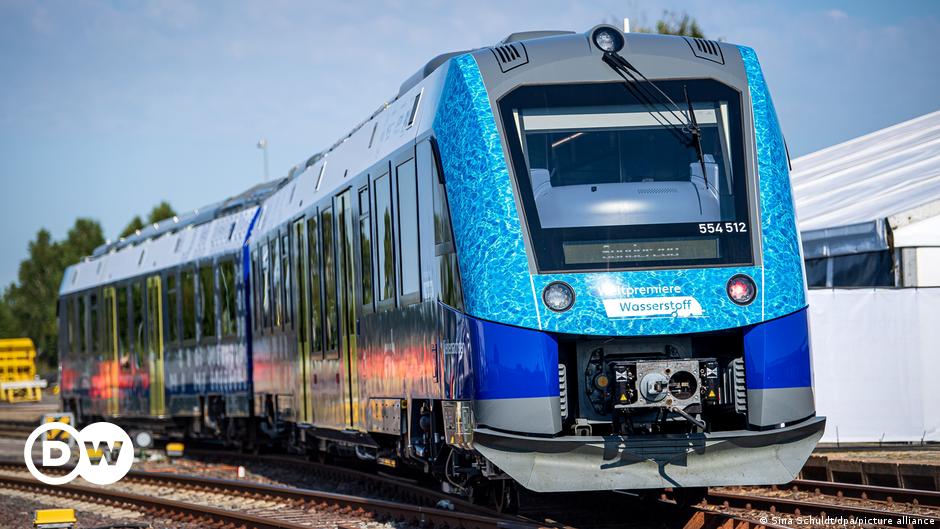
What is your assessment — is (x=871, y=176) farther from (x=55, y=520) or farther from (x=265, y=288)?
(x=55, y=520)

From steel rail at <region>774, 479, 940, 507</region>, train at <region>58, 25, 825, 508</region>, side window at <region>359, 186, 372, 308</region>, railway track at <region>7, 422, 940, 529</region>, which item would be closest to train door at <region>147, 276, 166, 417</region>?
railway track at <region>7, 422, 940, 529</region>

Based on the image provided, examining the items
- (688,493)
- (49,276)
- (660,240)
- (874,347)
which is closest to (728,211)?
(660,240)

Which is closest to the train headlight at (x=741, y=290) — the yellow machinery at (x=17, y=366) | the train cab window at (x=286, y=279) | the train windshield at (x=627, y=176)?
the train windshield at (x=627, y=176)

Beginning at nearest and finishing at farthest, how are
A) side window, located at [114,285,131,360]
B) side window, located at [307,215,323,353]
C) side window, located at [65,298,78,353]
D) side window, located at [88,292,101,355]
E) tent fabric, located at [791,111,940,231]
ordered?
side window, located at [307,215,323,353]
tent fabric, located at [791,111,940,231]
side window, located at [114,285,131,360]
side window, located at [88,292,101,355]
side window, located at [65,298,78,353]

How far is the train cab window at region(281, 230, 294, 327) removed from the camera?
15.9m

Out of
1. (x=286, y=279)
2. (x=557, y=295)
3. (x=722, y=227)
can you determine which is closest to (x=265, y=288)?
(x=286, y=279)

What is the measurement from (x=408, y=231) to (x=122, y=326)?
15.1 meters

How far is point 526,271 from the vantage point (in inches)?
345

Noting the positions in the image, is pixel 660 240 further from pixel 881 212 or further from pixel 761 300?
pixel 881 212

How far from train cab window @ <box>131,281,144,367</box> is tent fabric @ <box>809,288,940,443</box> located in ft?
40.6

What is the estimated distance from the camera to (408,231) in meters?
10.7

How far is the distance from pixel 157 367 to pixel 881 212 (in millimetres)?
12185

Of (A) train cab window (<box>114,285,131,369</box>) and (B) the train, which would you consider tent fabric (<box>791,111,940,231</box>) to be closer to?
(B) the train

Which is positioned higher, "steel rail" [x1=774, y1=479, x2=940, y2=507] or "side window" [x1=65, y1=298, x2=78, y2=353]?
"side window" [x1=65, y1=298, x2=78, y2=353]
